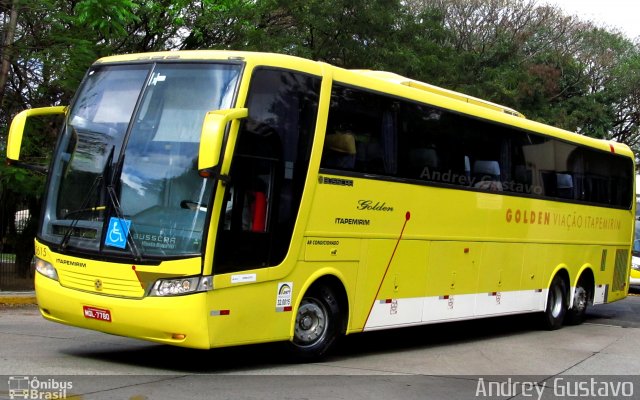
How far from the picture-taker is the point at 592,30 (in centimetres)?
3950

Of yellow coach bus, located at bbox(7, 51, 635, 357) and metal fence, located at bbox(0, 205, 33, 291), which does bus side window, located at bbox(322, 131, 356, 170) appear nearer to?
yellow coach bus, located at bbox(7, 51, 635, 357)

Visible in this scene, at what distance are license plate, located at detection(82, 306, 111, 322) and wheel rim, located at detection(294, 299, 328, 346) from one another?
2.22 metres

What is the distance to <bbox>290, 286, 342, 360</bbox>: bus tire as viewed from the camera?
→ 32.2ft

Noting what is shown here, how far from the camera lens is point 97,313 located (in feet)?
28.6

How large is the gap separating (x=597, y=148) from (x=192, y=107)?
10469 mm

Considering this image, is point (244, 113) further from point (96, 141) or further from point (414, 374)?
point (414, 374)

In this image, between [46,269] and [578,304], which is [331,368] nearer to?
[46,269]

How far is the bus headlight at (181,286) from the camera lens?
27.4 ft

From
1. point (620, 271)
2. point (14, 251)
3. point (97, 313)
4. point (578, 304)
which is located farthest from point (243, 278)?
point (14, 251)

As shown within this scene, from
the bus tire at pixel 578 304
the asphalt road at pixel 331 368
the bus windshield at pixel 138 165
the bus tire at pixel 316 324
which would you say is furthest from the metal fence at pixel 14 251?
the bus tire at pixel 316 324

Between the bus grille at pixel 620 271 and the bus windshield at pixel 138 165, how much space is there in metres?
11.9

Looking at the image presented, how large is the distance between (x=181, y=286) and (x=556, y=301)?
950 centimetres

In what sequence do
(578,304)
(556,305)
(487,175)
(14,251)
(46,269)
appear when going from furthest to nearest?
(14,251)
(578,304)
(556,305)
(487,175)
(46,269)
